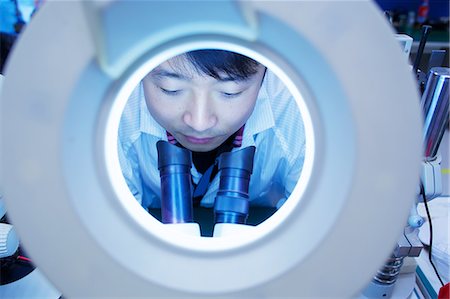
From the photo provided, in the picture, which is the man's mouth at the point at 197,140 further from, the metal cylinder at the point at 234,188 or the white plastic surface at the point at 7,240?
the white plastic surface at the point at 7,240

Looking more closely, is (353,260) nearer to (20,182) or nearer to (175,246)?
(175,246)

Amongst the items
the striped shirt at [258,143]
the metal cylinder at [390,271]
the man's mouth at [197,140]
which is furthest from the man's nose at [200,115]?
the metal cylinder at [390,271]

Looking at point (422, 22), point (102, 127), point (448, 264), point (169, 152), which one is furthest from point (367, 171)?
point (422, 22)

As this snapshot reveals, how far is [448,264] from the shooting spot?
88cm

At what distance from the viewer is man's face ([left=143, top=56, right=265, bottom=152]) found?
640 mm

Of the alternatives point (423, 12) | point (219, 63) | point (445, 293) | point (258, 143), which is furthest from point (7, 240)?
point (423, 12)

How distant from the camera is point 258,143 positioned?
1.04 m

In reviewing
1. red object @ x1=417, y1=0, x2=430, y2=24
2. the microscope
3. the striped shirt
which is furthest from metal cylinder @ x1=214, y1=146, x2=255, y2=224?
red object @ x1=417, y1=0, x2=430, y2=24

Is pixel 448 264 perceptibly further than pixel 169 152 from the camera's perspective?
Yes

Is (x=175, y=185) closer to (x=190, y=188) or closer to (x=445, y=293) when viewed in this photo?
(x=190, y=188)

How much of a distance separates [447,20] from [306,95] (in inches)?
104

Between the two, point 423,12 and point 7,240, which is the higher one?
point 423,12

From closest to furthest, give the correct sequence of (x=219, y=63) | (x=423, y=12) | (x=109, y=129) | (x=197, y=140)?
(x=109, y=129)
(x=219, y=63)
(x=197, y=140)
(x=423, y=12)

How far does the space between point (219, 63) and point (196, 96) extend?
6cm
